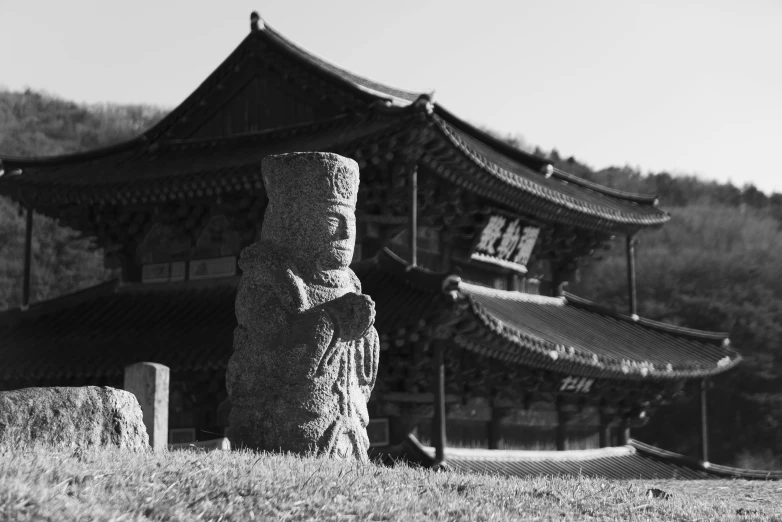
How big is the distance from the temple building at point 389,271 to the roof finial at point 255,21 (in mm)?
24

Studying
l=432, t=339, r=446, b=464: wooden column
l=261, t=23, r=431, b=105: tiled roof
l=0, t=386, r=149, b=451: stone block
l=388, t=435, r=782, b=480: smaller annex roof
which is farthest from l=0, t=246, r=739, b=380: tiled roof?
l=0, t=386, r=149, b=451: stone block

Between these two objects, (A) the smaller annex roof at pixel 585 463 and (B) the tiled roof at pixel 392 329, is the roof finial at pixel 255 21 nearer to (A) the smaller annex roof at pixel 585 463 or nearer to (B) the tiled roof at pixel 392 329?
(B) the tiled roof at pixel 392 329

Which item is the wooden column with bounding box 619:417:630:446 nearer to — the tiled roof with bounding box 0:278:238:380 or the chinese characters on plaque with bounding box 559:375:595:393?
the chinese characters on plaque with bounding box 559:375:595:393

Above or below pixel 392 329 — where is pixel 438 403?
below

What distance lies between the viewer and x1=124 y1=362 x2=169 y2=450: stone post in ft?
32.5

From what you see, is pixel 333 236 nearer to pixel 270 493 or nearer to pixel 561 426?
pixel 270 493

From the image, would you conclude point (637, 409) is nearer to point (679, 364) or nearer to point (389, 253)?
point (679, 364)

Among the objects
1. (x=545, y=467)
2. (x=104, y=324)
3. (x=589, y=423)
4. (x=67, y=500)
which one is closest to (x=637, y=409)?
(x=589, y=423)

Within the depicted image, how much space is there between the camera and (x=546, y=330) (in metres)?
17.1

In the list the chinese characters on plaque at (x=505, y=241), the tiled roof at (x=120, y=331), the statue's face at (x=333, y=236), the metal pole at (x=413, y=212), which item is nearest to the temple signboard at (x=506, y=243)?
the chinese characters on plaque at (x=505, y=241)

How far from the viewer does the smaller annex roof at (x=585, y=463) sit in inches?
603

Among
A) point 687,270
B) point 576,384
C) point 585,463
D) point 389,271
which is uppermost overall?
point 687,270

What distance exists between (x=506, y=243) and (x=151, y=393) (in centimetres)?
940

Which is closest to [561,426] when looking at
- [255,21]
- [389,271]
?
[389,271]
